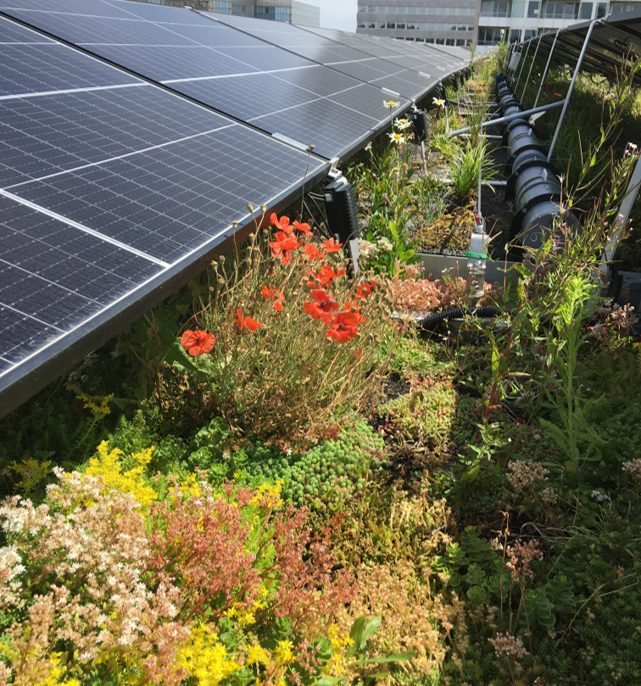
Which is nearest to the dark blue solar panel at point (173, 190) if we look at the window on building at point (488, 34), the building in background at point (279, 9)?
the building in background at point (279, 9)

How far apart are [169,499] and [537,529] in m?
1.82

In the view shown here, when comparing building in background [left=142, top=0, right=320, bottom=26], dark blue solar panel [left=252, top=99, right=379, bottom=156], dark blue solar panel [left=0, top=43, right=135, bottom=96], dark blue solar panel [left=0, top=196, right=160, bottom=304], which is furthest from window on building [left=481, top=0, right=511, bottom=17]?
dark blue solar panel [left=0, top=196, right=160, bottom=304]

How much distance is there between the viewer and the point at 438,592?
2.98 meters

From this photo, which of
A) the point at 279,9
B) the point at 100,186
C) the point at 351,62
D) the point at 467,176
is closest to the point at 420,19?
the point at 279,9

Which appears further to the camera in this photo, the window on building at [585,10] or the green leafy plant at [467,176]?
the window on building at [585,10]

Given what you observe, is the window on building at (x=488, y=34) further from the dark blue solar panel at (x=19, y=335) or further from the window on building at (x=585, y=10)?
the dark blue solar panel at (x=19, y=335)

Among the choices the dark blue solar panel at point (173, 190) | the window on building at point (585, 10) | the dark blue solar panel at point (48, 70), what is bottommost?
the window on building at point (585, 10)

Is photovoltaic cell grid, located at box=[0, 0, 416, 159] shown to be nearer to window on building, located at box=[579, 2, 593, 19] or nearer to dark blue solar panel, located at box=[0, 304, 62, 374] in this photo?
dark blue solar panel, located at box=[0, 304, 62, 374]

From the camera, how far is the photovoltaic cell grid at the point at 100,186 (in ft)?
7.48

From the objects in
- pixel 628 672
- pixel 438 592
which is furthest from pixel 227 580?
pixel 628 672

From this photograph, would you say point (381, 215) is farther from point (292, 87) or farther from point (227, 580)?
point (227, 580)

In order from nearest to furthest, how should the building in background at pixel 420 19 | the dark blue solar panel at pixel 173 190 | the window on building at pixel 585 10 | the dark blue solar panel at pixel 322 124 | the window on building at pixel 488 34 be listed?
1. the dark blue solar panel at pixel 173 190
2. the dark blue solar panel at pixel 322 124
3. the window on building at pixel 585 10
4. the window on building at pixel 488 34
5. the building in background at pixel 420 19

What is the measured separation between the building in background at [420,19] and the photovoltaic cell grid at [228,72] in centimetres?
10726

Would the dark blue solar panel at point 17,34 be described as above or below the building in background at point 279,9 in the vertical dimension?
above
